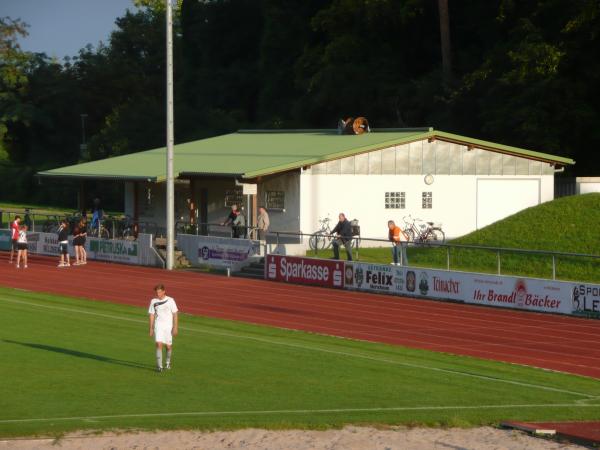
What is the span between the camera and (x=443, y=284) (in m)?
32.8

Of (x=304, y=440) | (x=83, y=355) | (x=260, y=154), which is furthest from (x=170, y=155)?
(x=304, y=440)

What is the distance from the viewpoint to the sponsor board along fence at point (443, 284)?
29266 millimetres

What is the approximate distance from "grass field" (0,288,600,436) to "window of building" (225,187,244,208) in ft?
71.6

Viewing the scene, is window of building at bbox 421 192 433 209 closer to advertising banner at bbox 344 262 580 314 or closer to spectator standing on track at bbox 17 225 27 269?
advertising banner at bbox 344 262 580 314

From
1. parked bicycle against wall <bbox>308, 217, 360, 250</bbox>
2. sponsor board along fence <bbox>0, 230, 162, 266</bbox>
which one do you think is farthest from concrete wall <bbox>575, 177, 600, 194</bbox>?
sponsor board along fence <bbox>0, 230, 162, 266</bbox>

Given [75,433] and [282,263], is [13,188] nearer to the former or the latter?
[282,263]

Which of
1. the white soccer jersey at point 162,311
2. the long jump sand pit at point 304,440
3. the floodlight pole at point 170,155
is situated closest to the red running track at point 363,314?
the floodlight pole at point 170,155

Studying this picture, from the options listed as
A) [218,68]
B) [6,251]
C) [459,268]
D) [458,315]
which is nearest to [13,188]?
[218,68]

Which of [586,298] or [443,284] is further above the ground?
[443,284]

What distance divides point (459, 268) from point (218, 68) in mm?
66710

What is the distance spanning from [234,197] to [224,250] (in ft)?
23.4

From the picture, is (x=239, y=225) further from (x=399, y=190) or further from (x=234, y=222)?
(x=399, y=190)

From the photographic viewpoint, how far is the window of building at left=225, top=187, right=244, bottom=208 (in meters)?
47.8

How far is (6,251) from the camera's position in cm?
5219
